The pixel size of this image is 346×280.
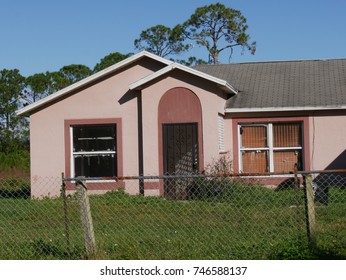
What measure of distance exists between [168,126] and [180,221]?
6379 mm

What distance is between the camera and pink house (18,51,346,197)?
61.7ft

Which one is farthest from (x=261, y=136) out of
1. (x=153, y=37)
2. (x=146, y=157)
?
(x=153, y=37)

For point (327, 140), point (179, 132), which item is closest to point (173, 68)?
point (179, 132)

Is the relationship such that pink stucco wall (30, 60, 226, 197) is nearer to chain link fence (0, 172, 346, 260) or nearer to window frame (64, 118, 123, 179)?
window frame (64, 118, 123, 179)

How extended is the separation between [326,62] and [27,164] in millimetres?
13956

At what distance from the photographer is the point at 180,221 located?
12797mm

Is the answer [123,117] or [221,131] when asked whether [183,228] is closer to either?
[221,131]

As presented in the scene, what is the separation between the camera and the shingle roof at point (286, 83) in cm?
1964

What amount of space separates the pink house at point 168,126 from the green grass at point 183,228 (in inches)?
71.7

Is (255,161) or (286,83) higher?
(286,83)

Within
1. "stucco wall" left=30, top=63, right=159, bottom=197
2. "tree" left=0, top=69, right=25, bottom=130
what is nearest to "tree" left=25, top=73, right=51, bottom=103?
"tree" left=0, top=69, right=25, bottom=130

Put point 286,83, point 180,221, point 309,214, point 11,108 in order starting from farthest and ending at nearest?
point 11,108, point 286,83, point 180,221, point 309,214

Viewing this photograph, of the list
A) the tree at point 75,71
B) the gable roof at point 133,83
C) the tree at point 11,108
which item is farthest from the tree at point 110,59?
the gable roof at point 133,83

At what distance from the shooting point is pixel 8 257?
9.55 meters
